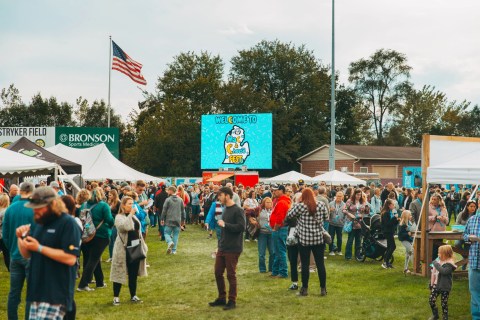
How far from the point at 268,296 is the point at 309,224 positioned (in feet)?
4.75

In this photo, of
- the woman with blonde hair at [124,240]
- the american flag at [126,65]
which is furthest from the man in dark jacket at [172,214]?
the american flag at [126,65]

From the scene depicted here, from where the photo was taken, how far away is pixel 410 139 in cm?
7875

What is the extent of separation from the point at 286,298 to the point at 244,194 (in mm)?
9551

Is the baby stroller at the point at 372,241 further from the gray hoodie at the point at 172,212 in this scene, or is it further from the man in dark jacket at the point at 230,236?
the man in dark jacket at the point at 230,236

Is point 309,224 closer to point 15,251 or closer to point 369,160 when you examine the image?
point 15,251

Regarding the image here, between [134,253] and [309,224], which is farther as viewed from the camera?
[309,224]

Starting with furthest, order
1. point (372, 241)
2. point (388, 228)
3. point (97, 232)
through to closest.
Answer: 1. point (372, 241)
2. point (388, 228)
3. point (97, 232)

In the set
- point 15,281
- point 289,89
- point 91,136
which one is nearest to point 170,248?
point 15,281

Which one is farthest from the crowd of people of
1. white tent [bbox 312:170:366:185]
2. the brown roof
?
the brown roof

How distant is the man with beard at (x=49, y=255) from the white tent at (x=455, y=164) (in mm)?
7680

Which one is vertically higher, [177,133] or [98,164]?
[177,133]

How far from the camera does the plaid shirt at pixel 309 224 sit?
33.4 feet

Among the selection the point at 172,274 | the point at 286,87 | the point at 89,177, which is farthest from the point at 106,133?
the point at 172,274

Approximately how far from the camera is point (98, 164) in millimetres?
25141
